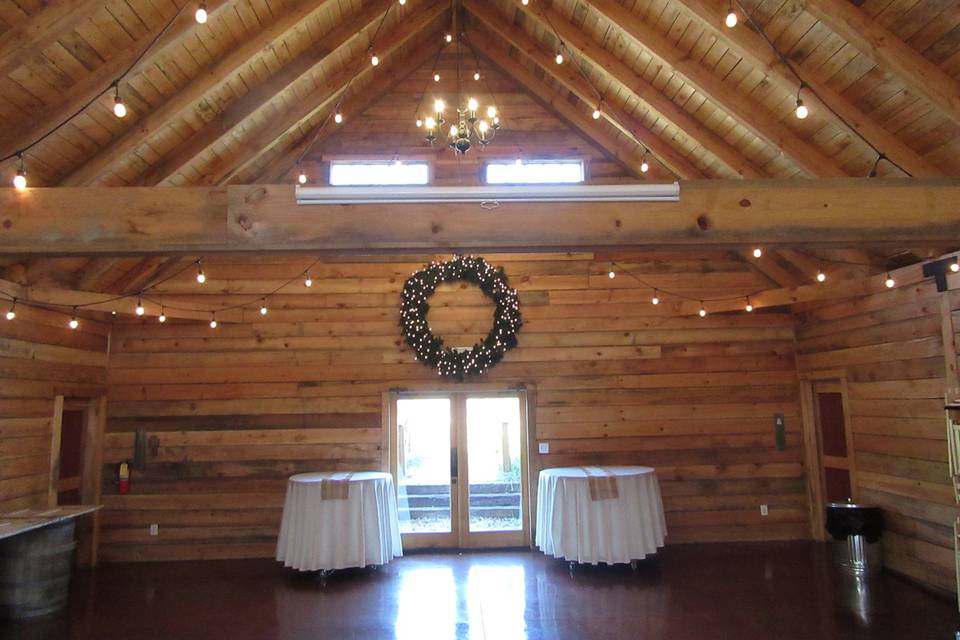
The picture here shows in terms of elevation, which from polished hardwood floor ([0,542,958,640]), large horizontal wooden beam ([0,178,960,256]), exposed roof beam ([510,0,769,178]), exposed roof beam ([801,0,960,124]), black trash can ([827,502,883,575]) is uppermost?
exposed roof beam ([510,0,769,178])

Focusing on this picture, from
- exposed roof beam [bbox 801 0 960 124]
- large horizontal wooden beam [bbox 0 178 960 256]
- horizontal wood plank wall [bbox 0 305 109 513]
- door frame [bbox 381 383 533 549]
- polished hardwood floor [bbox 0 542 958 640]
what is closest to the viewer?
large horizontal wooden beam [bbox 0 178 960 256]

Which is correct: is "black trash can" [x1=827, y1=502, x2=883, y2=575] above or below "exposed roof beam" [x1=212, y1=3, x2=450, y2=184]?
below

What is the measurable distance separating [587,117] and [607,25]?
1809 millimetres

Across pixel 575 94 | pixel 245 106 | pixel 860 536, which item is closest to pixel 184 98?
pixel 245 106

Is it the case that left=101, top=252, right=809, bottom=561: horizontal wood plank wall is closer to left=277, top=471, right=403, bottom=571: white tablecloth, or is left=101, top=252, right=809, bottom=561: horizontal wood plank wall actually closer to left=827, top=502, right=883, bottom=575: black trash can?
left=277, top=471, right=403, bottom=571: white tablecloth

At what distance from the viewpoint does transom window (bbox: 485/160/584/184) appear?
295 inches

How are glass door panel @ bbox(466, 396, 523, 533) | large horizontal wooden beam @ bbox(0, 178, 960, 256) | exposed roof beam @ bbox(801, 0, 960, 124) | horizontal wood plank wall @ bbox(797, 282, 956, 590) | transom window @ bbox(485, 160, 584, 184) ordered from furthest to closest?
transom window @ bbox(485, 160, 584, 184)
glass door panel @ bbox(466, 396, 523, 533)
horizontal wood plank wall @ bbox(797, 282, 956, 590)
exposed roof beam @ bbox(801, 0, 960, 124)
large horizontal wooden beam @ bbox(0, 178, 960, 256)

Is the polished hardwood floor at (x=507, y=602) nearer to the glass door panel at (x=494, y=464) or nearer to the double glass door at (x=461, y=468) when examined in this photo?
the double glass door at (x=461, y=468)

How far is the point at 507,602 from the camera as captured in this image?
5.30m

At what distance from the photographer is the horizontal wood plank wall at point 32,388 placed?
18.6ft

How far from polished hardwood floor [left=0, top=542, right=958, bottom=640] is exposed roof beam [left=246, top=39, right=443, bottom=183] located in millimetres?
4208

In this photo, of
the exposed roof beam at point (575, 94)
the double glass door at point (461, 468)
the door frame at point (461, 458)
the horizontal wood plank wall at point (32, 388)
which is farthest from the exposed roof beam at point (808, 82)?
the horizontal wood plank wall at point (32, 388)

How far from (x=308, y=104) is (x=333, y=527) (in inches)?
158

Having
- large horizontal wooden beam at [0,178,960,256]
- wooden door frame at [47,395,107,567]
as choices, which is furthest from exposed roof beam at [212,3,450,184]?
wooden door frame at [47,395,107,567]
